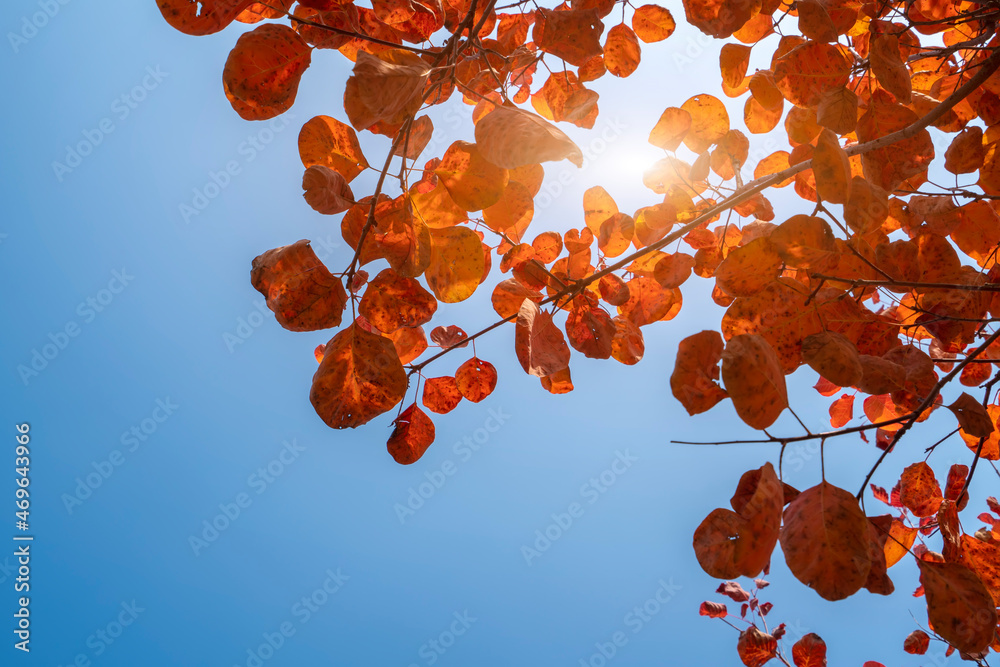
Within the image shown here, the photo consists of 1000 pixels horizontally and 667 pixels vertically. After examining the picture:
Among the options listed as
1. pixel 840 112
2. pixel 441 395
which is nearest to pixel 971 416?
pixel 840 112

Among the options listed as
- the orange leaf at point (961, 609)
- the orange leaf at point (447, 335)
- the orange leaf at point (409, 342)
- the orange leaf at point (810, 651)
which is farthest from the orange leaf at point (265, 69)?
the orange leaf at point (810, 651)

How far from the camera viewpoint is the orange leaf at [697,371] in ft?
2.41

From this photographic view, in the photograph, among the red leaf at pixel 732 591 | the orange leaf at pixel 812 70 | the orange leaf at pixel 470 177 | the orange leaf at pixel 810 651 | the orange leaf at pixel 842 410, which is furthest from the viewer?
the red leaf at pixel 732 591

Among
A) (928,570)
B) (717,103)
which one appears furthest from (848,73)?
(928,570)

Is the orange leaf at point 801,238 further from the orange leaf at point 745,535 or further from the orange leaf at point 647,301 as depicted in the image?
the orange leaf at point 647,301

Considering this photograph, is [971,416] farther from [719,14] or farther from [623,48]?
[623,48]

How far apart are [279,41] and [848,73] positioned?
1.00 meters

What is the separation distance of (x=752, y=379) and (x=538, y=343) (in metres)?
0.38

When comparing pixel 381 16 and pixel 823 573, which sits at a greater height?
pixel 381 16

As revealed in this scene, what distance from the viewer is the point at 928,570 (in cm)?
73

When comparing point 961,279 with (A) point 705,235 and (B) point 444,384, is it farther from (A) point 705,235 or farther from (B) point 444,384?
(B) point 444,384

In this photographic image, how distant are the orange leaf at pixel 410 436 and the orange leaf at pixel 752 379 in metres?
0.70

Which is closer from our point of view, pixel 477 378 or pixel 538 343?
pixel 538 343

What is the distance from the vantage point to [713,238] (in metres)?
1.23
